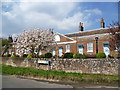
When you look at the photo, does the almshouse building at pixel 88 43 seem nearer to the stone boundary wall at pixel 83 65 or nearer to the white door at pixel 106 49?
the white door at pixel 106 49

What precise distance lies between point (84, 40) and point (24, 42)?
467 inches

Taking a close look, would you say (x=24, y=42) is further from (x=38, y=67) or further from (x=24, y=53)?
(x=38, y=67)

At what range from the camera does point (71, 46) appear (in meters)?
36.4

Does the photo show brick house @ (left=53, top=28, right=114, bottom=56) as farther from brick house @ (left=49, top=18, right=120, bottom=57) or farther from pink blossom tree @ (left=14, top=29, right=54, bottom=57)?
pink blossom tree @ (left=14, top=29, right=54, bottom=57)

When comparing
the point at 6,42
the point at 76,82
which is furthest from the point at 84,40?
the point at 6,42

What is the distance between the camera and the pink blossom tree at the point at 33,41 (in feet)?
94.8

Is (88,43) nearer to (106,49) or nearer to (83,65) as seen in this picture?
(106,49)

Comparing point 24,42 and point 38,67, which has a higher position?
point 24,42

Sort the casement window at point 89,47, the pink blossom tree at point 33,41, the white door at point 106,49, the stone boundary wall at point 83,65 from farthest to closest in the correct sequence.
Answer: the casement window at point 89,47 < the white door at point 106,49 < the pink blossom tree at point 33,41 < the stone boundary wall at point 83,65

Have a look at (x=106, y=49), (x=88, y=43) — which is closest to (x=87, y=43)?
(x=88, y=43)

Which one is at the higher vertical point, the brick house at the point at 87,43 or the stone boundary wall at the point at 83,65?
the brick house at the point at 87,43

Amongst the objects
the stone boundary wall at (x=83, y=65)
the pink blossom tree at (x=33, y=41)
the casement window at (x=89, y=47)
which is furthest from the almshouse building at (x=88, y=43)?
the stone boundary wall at (x=83, y=65)

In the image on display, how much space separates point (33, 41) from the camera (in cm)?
2917

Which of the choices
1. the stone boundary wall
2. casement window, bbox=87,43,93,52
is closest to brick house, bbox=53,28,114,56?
casement window, bbox=87,43,93,52
